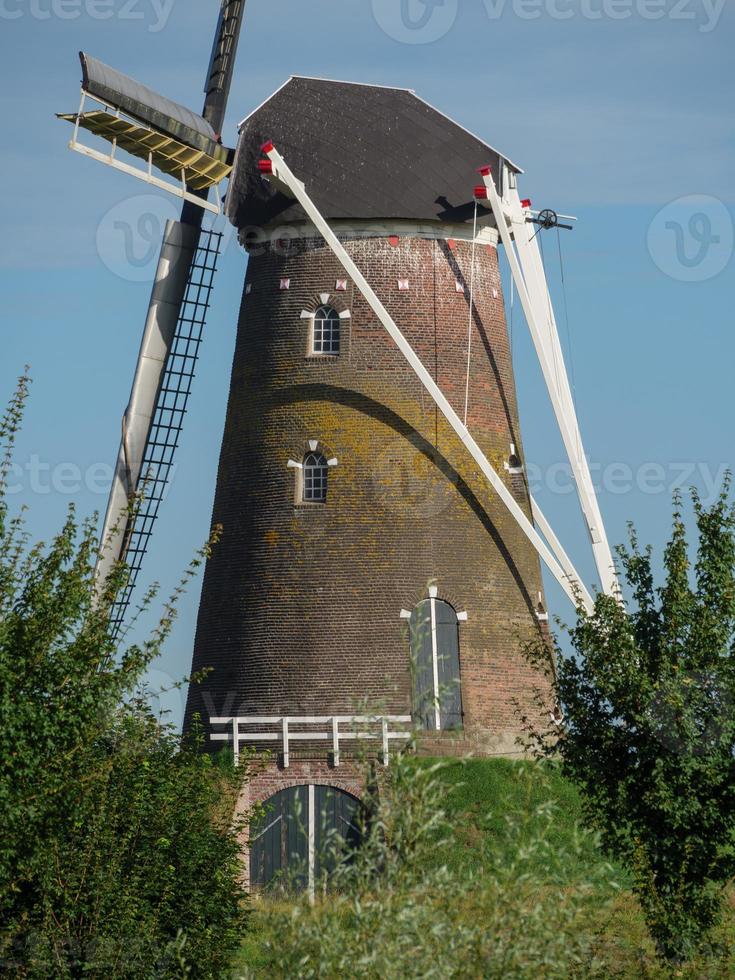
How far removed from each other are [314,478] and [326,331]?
2706 mm

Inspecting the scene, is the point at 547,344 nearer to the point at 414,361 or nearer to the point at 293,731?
the point at 414,361

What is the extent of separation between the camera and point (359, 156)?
27.7 m

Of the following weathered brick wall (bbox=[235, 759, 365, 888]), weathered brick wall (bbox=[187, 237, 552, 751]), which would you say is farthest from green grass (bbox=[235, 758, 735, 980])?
weathered brick wall (bbox=[235, 759, 365, 888])

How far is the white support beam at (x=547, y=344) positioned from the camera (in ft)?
90.0

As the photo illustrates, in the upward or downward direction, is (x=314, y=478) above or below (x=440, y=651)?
above

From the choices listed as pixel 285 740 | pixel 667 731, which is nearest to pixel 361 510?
pixel 285 740

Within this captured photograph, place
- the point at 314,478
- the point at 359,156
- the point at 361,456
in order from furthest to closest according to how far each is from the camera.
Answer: the point at 359,156
the point at 314,478
the point at 361,456

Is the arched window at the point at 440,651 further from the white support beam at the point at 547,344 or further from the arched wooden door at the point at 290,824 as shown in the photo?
the white support beam at the point at 547,344

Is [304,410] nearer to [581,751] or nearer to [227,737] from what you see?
[227,737]

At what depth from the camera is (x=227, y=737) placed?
1038 inches

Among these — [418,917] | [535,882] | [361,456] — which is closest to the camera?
[418,917]

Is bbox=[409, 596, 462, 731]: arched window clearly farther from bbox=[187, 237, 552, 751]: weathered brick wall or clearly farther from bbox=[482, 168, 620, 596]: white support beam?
bbox=[482, 168, 620, 596]: white support beam

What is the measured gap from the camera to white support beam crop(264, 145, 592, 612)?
87.9 feet

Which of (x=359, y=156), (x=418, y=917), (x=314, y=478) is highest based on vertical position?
(x=359, y=156)
